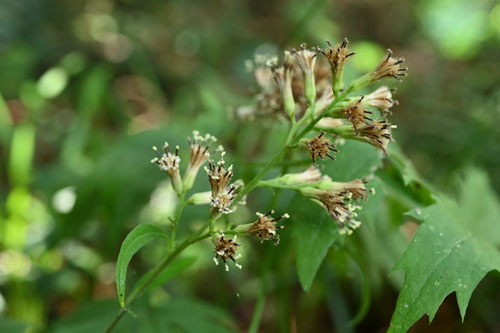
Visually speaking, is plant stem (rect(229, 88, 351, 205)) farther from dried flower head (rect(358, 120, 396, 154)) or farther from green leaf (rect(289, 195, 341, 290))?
green leaf (rect(289, 195, 341, 290))

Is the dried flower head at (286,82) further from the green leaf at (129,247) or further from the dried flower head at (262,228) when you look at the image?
the green leaf at (129,247)

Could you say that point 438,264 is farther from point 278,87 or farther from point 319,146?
point 278,87

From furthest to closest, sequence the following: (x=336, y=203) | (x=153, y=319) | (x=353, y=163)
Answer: (x=153, y=319) < (x=353, y=163) < (x=336, y=203)

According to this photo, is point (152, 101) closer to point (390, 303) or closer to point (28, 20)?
point (28, 20)

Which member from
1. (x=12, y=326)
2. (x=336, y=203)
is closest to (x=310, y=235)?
(x=336, y=203)

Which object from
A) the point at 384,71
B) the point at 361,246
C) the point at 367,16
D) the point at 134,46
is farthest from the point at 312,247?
the point at 367,16

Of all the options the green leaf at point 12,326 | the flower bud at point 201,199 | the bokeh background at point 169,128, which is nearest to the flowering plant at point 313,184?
the flower bud at point 201,199

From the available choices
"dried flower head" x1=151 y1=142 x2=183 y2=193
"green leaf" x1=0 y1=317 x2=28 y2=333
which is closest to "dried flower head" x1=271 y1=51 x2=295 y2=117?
"dried flower head" x1=151 y1=142 x2=183 y2=193
